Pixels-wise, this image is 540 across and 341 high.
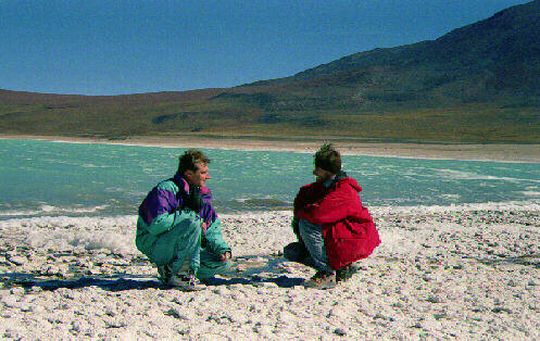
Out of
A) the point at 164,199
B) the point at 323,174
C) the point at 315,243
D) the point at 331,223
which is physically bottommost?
the point at 315,243

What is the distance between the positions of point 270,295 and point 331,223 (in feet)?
2.42

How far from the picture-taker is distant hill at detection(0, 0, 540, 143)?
8494cm

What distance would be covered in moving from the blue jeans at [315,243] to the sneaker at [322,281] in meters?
0.03

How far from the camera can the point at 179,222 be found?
16.0ft

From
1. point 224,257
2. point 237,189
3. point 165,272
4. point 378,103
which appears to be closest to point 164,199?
point 165,272

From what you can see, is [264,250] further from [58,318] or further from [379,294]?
[58,318]

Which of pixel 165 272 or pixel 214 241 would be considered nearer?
pixel 165 272

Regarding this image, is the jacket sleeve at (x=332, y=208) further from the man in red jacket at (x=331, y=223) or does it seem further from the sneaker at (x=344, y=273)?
the sneaker at (x=344, y=273)

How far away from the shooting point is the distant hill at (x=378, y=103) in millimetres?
84938

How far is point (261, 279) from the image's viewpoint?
18.5ft

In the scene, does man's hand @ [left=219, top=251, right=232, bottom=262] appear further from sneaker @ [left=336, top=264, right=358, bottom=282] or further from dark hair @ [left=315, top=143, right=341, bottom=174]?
dark hair @ [left=315, top=143, right=341, bottom=174]

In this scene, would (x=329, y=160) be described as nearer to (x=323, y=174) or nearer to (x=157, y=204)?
(x=323, y=174)

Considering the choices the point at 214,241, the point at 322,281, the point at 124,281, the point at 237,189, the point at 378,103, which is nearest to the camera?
the point at 322,281

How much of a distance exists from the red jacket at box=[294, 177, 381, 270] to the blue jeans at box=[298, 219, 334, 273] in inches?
1.5
